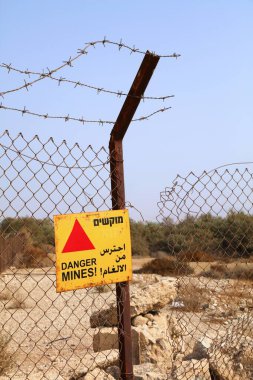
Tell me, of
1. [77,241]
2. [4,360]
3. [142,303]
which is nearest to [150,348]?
[142,303]

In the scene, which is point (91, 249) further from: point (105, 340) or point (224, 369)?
point (105, 340)

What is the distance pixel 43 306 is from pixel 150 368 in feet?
32.2

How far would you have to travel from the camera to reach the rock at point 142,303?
24.6 ft

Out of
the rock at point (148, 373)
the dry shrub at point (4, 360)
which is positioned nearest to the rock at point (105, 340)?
the dry shrub at point (4, 360)

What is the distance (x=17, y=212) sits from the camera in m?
3.77

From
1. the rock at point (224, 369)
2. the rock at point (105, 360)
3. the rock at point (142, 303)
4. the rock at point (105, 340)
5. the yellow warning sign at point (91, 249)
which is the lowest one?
the rock at point (224, 369)

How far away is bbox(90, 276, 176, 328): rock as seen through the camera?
7484 millimetres

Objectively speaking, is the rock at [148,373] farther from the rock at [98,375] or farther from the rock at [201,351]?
the rock at [201,351]

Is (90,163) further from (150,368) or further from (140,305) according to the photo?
(140,305)

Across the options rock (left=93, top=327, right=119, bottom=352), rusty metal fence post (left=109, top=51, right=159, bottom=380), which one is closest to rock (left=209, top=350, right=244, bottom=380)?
rusty metal fence post (left=109, top=51, right=159, bottom=380)

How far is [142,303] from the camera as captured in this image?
24.8 ft

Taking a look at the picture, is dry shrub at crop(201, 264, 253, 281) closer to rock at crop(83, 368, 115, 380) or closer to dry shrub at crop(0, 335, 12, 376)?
dry shrub at crop(0, 335, 12, 376)

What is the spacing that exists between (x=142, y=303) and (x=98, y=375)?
2.46m

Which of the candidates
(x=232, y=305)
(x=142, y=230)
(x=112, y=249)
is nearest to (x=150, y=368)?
(x=112, y=249)
